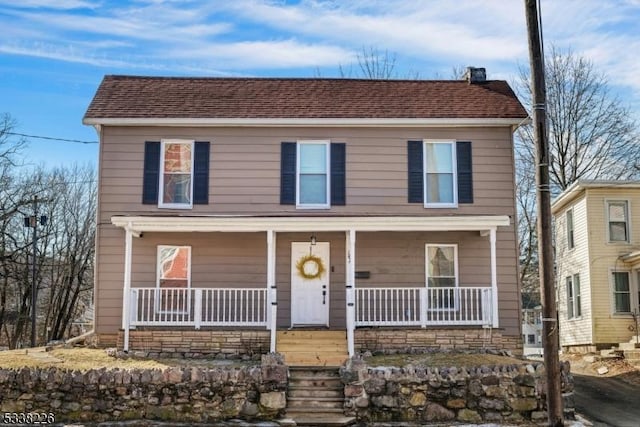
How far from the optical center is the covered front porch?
618 inches

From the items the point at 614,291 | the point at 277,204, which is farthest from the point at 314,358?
the point at 614,291

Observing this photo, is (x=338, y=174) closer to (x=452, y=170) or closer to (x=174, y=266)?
(x=452, y=170)

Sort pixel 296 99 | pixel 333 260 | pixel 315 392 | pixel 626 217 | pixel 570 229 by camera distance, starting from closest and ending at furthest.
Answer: pixel 315 392 → pixel 333 260 → pixel 296 99 → pixel 626 217 → pixel 570 229

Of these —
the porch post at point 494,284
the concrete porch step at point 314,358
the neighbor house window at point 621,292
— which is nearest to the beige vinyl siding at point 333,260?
the porch post at point 494,284

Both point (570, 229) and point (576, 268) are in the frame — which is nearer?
point (576, 268)

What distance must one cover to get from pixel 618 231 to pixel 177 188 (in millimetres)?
13586

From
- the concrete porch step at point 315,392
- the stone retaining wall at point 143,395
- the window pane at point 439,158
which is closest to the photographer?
the stone retaining wall at point 143,395

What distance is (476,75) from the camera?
18.7m

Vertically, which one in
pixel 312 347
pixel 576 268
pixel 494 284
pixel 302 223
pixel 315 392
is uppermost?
pixel 302 223

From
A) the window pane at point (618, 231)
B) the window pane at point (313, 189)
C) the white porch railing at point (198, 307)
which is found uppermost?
the window pane at point (313, 189)

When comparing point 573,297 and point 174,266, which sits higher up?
point 174,266

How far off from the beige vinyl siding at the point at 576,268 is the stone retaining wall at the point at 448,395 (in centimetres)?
1104

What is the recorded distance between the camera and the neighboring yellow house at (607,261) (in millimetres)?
21719

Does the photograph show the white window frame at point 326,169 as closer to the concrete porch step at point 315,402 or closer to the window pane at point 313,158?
the window pane at point 313,158
